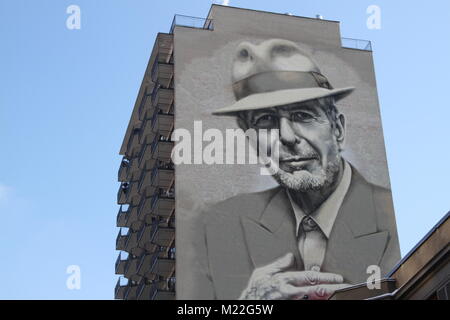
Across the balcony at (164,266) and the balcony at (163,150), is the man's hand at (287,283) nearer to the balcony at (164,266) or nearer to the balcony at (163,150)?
the balcony at (164,266)

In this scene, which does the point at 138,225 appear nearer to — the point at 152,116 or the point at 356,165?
the point at 152,116

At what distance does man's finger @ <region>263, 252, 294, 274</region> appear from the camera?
70.5m

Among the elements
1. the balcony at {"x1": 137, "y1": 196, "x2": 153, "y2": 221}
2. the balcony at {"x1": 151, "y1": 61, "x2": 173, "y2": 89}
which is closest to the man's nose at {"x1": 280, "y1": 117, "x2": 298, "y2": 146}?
the balcony at {"x1": 151, "y1": 61, "x2": 173, "y2": 89}

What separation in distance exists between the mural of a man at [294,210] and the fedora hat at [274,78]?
0.08m

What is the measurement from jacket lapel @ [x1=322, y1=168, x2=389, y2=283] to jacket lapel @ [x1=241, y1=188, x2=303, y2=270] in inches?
129

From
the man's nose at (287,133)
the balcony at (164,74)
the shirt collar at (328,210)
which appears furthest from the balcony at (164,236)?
the balcony at (164,74)

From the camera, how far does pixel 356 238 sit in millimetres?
74375

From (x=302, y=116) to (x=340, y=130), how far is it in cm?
441

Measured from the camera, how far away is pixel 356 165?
78.3m

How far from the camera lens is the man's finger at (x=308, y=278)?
231ft

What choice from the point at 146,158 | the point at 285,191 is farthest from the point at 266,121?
the point at 146,158

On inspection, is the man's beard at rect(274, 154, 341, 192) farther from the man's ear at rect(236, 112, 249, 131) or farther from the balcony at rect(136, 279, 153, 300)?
the balcony at rect(136, 279, 153, 300)
